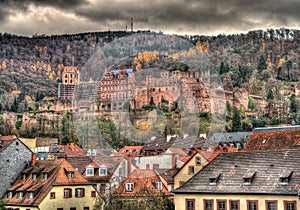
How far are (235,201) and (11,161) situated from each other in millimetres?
35970

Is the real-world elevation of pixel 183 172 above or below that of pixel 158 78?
below

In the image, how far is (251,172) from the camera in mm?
60188

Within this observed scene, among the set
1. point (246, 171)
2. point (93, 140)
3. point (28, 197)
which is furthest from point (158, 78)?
point (246, 171)

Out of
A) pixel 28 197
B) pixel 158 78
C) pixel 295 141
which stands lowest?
pixel 28 197

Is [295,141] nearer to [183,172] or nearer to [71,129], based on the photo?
[183,172]

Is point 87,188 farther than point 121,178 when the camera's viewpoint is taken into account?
No

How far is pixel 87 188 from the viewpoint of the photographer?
78.4 metres

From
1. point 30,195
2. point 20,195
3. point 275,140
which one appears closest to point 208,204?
point 30,195

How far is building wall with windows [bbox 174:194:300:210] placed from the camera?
55375 millimetres

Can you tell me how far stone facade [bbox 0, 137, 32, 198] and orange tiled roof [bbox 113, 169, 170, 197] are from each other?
51.2 feet

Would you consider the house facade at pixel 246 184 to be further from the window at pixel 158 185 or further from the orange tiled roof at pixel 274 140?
the orange tiled roof at pixel 274 140

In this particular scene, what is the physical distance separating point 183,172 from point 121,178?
13239mm

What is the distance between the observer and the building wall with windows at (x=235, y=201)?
55375mm

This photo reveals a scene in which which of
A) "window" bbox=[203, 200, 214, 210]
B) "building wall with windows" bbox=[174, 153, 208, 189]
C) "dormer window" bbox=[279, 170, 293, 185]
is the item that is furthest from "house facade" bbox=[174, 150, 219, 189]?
"dormer window" bbox=[279, 170, 293, 185]
